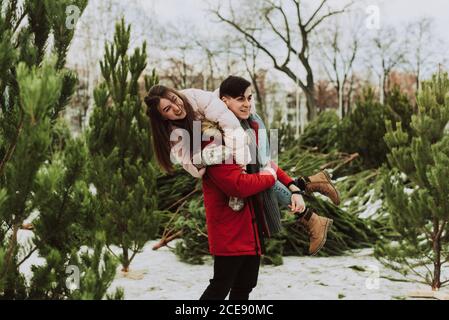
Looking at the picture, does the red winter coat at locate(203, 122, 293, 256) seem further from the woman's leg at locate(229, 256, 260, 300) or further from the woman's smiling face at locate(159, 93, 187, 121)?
the woman's smiling face at locate(159, 93, 187, 121)

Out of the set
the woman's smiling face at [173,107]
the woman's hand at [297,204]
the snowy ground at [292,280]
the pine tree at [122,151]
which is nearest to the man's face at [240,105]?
the woman's smiling face at [173,107]

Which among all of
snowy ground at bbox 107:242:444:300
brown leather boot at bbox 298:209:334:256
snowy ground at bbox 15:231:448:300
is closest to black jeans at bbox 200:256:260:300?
brown leather boot at bbox 298:209:334:256

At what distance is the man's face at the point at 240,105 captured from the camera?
2568 millimetres

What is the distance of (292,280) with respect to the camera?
4797 mm

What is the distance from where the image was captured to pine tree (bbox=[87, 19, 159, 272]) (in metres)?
4.88

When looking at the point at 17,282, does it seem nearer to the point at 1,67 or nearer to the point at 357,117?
the point at 1,67

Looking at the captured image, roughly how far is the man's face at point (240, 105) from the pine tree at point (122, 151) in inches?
94.7

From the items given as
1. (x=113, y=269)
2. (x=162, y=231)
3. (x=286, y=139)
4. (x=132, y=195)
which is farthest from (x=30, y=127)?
(x=286, y=139)

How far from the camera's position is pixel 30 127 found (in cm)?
196

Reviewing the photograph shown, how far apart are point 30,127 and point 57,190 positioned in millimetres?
487

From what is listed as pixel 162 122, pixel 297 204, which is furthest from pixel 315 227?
pixel 162 122

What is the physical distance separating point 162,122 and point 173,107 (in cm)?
15

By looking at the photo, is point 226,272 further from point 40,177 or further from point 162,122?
point 40,177

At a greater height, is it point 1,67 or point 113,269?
point 1,67
